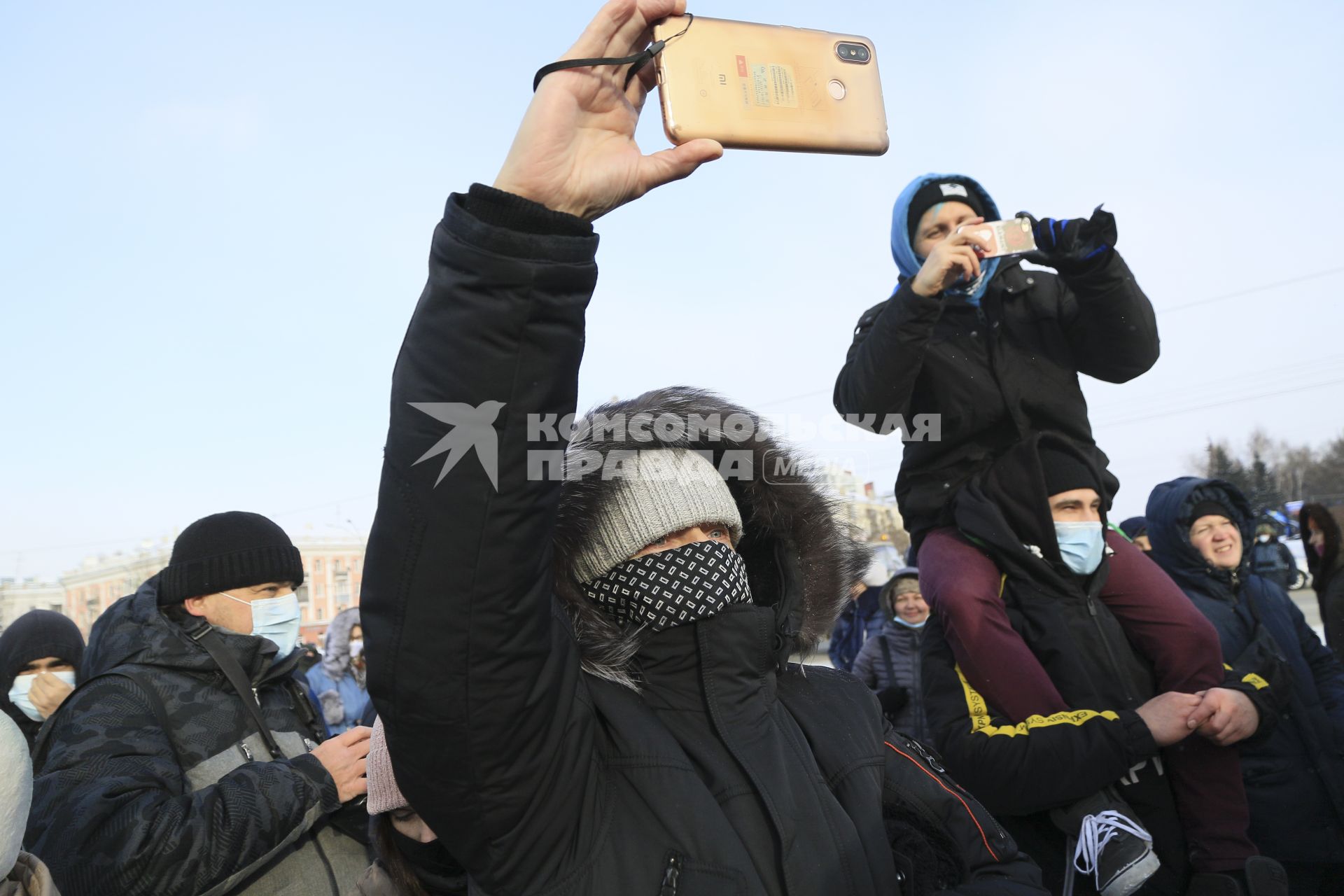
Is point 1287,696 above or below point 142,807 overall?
below

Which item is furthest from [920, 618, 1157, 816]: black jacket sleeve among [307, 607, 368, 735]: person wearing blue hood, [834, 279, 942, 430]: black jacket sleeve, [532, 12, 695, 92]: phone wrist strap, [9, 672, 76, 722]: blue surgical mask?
[307, 607, 368, 735]: person wearing blue hood

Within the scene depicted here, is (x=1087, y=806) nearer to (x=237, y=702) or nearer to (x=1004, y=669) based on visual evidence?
(x=1004, y=669)

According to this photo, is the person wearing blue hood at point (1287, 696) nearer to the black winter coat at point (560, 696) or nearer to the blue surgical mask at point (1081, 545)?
the blue surgical mask at point (1081, 545)

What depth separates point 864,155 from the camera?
6.12 ft

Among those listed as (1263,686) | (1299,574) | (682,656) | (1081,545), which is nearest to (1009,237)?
(1081,545)

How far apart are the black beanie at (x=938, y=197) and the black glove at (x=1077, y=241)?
40 centimetres

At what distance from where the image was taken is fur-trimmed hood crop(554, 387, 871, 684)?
2.03m

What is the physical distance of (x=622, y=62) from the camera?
4.78 ft

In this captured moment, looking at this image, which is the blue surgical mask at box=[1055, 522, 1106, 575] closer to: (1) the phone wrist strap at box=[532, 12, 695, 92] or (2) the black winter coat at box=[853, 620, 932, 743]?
(1) the phone wrist strap at box=[532, 12, 695, 92]

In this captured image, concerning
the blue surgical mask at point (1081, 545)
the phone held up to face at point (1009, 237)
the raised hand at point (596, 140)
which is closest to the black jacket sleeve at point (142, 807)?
the raised hand at point (596, 140)

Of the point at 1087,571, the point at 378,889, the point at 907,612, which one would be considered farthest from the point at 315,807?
the point at 907,612

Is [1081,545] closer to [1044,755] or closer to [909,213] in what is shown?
[1044,755]

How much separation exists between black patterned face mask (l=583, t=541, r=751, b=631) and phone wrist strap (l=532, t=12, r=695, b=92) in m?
0.90

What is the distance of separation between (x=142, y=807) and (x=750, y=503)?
5.57 feet
